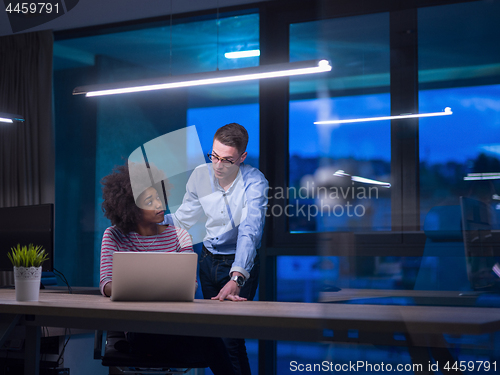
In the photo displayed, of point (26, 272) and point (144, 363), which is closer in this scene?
point (26, 272)

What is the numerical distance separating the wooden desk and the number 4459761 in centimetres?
296

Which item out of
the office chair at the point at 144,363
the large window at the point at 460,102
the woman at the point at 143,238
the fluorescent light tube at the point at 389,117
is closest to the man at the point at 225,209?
the woman at the point at 143,238

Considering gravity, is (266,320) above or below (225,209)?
below

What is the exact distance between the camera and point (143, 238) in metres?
2.40

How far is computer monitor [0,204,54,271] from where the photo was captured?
3.04 metres

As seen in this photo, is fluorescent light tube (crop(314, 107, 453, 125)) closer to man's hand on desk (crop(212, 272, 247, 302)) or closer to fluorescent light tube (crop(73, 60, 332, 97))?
fluorescent light tube (crop(73, 60, 332, 97))

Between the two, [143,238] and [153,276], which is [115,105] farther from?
[153,276]

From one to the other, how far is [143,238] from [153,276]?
59 cm

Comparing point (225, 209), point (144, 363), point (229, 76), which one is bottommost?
point (144, 363)

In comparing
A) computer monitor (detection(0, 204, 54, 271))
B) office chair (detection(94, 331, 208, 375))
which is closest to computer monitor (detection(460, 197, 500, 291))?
office chair (detection(94, 331, 208, 375))

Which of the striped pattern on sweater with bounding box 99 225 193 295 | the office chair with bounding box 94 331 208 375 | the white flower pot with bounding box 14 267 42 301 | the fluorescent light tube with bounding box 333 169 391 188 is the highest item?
the fluorescent light tube with bounding box 333 169 391 188

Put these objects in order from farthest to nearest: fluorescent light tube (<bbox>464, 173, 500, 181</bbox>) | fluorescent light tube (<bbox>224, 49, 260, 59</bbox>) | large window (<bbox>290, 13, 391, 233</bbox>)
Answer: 1. fluorescent light tube (<bbox>224, 49, 260, 59</bbox>)
2. large window (<bbox>290, 13, 391, 233</bbox>)
3. fluorescent light tube (<bbox>464, 173, 500, 181</bbox>)

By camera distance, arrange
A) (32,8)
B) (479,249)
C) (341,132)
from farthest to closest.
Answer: (32,8)
(341,132)
(479,249)

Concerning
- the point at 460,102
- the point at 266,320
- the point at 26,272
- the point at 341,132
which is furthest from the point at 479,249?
the point at 341,132
